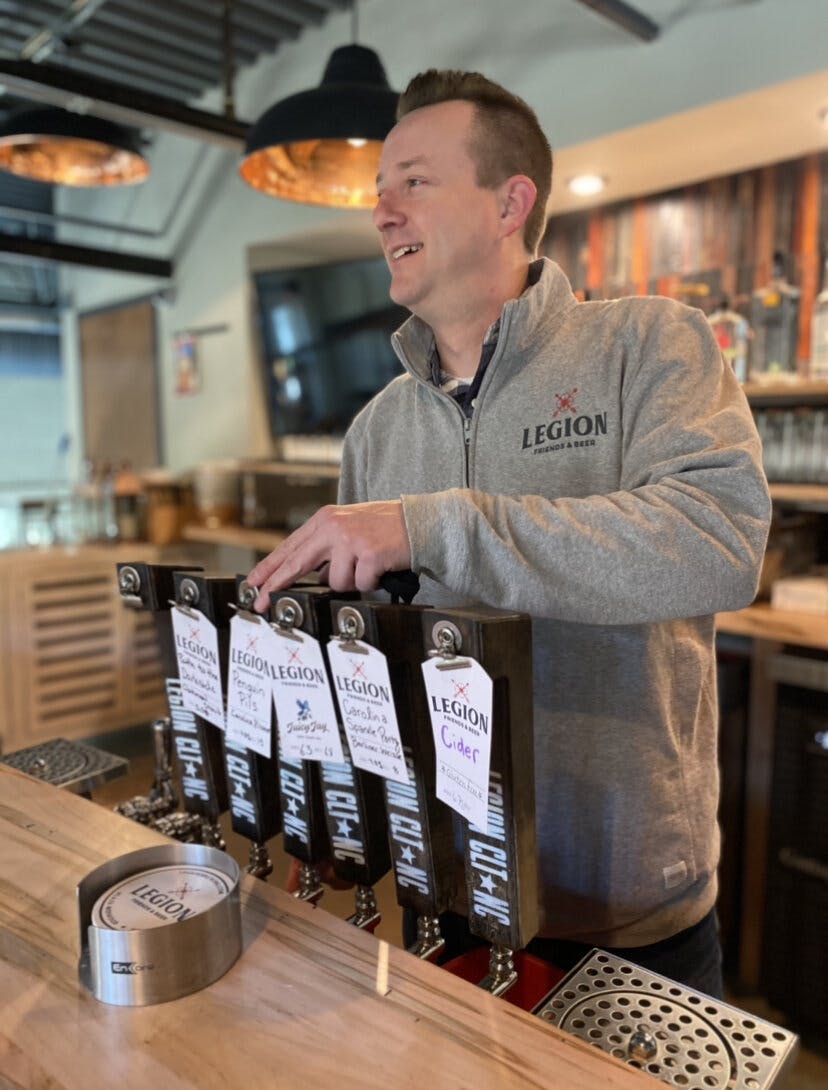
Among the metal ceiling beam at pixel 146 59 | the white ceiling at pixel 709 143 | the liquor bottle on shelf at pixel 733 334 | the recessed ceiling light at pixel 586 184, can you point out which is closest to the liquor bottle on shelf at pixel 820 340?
the liquor bottle on shelf at pixel 733 334

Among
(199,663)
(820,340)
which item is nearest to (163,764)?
(199,663)

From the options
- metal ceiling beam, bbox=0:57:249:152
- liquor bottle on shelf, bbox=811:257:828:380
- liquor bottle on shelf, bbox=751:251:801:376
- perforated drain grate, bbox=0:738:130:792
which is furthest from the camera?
metal ceiling beam, bbox=0:57:249:152

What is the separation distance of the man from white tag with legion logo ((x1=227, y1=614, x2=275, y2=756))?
194mm

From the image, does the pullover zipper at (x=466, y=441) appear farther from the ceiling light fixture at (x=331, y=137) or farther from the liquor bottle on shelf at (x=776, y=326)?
the liquor bottle on shelf at (x=776, y=326)

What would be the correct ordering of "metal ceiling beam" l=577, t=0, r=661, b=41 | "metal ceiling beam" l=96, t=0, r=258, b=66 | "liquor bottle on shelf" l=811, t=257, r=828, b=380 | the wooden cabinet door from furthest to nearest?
1. the wooden cabinet door
2. "metal ceiling beam" l=96, t=0, r=258, b=66
3. "liquor bottle on shelf" l=811, t=257, r=828, b=380
4. "metal ceiling beam" l=577, t=0, r=661, b=41

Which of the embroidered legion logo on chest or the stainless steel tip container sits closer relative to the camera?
the stainless steel tip container

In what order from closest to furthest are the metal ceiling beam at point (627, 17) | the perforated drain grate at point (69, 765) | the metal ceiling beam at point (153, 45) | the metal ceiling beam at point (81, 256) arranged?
1. the perforated drain grate at point (69, 765)
2. the metal ceiling beam at point (627, 17)
3. the metal ceiling beam at point (153, 45)
4. the metal ceiling beam at point (81, 256)

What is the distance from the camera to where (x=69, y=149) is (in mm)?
2891

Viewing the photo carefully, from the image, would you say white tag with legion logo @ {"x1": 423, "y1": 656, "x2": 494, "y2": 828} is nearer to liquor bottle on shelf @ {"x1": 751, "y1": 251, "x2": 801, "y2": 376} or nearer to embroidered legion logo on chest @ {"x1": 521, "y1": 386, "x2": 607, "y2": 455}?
embroidered legion logo on chest @ {"x1": 521, "y1": 386, "x2": 607, "y2": 455}

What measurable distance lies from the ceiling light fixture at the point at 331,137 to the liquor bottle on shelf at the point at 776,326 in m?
1.19

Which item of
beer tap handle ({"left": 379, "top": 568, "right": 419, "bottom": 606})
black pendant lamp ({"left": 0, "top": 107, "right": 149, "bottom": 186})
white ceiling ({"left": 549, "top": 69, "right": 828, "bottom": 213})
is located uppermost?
black pendant lamp ({"left": 0, "top": 107, "right": 149, "bottom": 186})

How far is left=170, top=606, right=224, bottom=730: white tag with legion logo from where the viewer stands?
90 cm

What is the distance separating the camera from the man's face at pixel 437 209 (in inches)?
43.8

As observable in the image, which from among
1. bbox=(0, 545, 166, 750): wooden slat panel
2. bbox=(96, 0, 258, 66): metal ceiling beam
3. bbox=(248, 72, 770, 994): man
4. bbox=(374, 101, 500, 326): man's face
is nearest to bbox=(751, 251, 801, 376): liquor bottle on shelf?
bbox=(248, 72, 770, 994): man
